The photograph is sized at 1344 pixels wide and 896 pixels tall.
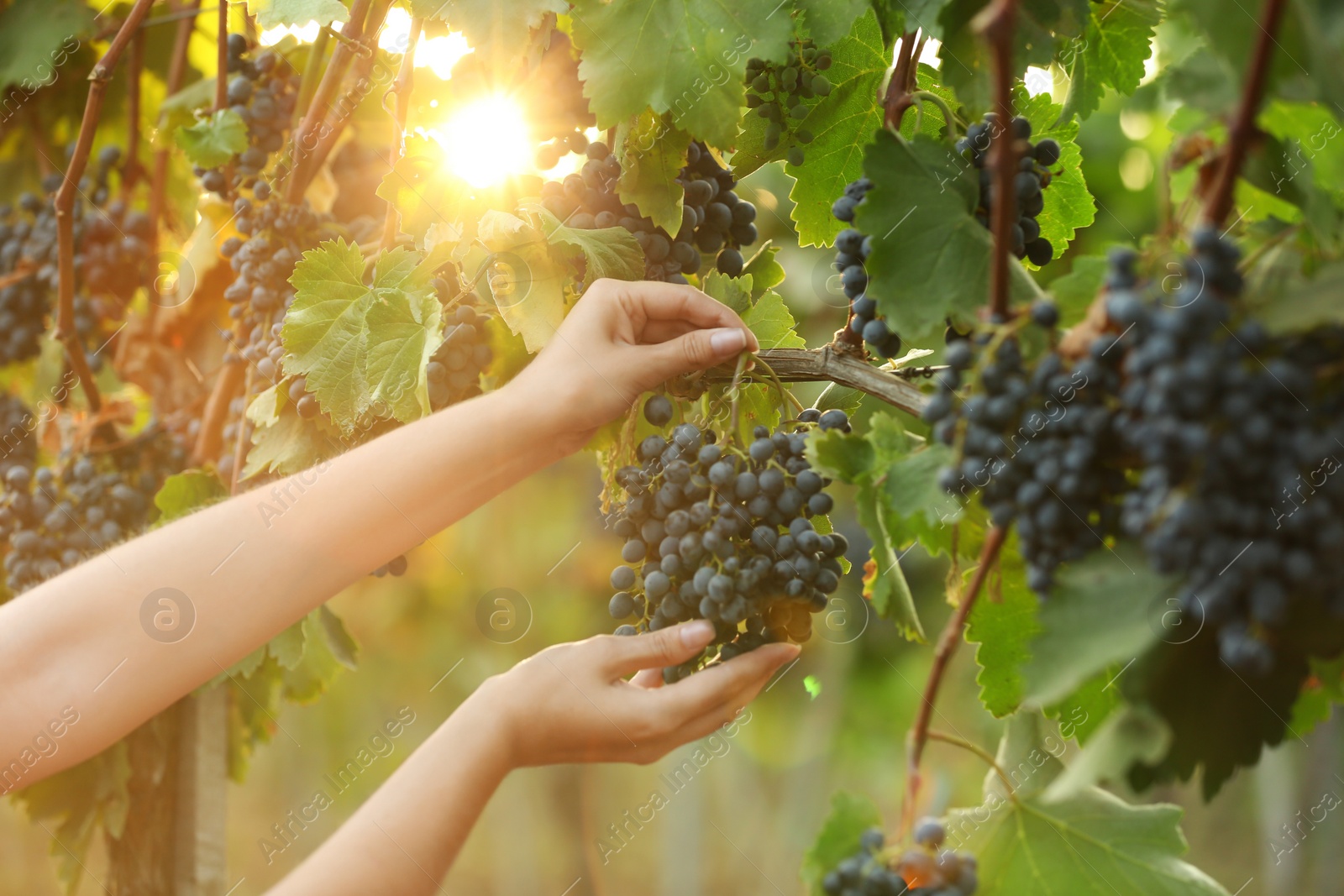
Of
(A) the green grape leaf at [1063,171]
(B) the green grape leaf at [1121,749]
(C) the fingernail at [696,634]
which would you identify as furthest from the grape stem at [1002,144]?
(A) the green grape leaf at [1063,171]

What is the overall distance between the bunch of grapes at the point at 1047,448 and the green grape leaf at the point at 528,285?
471 millimetres

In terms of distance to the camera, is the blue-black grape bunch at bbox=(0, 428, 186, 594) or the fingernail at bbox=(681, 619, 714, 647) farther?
the blue-black grape bunch at bbox=(0, 428, 186, 594)

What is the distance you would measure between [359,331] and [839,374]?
498 millimetres

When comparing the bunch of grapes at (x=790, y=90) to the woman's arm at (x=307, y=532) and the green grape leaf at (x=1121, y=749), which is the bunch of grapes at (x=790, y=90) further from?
the green grape leaf at (x=1121, y=749)

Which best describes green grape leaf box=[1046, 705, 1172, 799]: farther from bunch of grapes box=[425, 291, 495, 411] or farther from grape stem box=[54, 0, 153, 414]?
grape stem box=[54, 0, 153, 414]

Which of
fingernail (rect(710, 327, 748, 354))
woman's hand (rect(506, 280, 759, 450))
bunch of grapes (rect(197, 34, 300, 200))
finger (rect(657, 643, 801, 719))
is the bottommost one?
finger (rect(657, 643, 801, 719))

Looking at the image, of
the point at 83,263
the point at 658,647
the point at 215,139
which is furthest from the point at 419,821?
the point at 83,263

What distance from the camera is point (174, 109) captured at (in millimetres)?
1437

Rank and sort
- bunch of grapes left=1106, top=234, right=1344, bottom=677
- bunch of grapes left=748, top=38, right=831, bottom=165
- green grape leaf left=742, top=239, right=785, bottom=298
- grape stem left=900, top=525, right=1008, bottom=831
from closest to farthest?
bunch of grapes left=1106, top=234, right=1344, bottom=677, grape stem left=900, top=525, right=1008, bottom=831, bunch of grapes left=748, top=38, right=831, bottom=165, green grape leaf left=742, top=239, right=785, bottom=298

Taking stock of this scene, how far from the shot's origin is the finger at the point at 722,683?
0.81 meters

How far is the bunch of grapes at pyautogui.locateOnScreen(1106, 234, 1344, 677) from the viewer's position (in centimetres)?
46

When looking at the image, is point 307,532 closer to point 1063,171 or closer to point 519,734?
point 519,734

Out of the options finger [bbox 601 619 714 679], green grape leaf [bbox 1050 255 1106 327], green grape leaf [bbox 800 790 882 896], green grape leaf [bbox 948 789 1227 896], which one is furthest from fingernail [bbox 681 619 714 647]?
green grape leaf [bbox 1050 255 1106 327]

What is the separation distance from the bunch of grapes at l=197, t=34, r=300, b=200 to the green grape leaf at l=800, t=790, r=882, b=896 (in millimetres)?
1077
